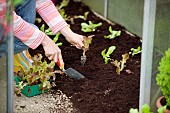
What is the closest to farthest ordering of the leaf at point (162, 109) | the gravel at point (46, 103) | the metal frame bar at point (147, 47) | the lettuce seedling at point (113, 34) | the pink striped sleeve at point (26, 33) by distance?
the leaf at point (162, 109) < the metal frame bar at point (147, 47) < the pink striped sleeve at point (26, 33) < the gravel at point (46, 103) < the lettuce seedling at point (113, 34)

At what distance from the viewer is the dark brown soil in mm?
4633

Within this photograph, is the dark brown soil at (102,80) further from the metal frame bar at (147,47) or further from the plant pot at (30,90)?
the metal frame bar at (147,47)

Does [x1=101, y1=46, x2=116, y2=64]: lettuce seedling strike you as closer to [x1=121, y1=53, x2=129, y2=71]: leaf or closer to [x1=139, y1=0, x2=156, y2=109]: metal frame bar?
[x1=121, y1=53, x2=129, y2=71]: leaf

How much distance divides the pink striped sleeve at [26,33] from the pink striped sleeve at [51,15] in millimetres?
250

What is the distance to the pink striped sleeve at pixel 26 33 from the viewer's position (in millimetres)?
4391

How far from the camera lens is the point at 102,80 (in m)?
5.02

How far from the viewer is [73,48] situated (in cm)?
570

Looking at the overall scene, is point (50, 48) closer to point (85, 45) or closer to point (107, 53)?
point (85, 45)

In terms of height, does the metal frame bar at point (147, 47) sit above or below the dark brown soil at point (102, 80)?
above

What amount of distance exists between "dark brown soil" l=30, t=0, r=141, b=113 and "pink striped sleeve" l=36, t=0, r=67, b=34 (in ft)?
1.70

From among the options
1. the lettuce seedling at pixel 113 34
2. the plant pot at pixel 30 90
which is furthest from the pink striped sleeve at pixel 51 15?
the lettuce seedling at pixel 113 34

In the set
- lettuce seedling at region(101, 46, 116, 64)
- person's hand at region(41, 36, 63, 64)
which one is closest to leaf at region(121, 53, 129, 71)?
lettuce seedling at region(101, 46, 116, 64)

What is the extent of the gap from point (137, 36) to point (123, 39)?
173 millimetres

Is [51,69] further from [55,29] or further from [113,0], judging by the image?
[113,0]
